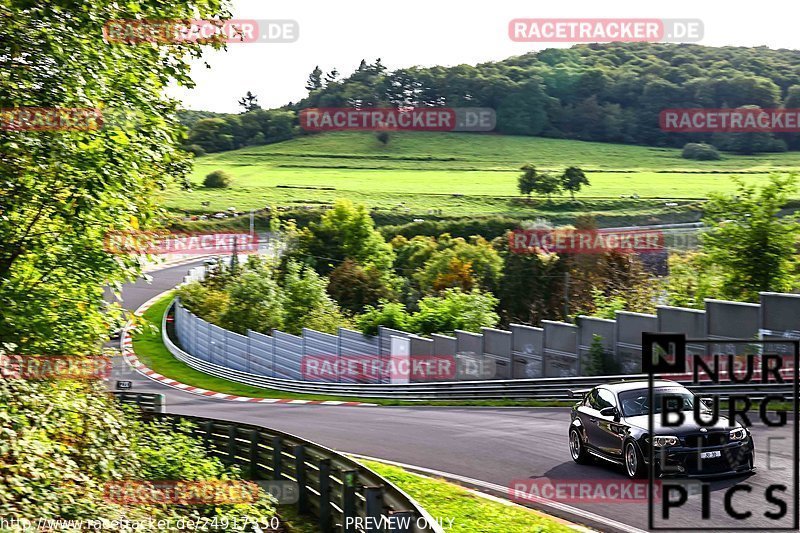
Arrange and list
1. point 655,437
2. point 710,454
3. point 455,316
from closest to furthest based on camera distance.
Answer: point 710,454 → point 655,437 → point 455,316

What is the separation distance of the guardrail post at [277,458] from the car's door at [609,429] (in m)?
5.41

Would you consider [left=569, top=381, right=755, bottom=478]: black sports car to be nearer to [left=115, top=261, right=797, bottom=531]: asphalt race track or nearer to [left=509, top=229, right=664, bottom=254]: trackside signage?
[left=115, top=261, right=797, bottom=531]: asphalt race track

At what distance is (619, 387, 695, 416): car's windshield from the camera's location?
14.1m

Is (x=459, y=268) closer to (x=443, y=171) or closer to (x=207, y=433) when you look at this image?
(x=207, y=433)

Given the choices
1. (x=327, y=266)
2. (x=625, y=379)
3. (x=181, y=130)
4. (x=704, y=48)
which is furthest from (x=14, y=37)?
(x=704, y=48)

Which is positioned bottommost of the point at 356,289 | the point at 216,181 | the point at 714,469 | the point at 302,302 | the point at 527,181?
the point at 356,289

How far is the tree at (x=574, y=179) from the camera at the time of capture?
118 metres

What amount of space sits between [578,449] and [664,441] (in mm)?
2988

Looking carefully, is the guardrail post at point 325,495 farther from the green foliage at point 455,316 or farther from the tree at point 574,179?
the tree at point 574,179

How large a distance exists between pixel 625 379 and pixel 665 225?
79802mm

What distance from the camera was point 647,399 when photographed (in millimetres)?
14625

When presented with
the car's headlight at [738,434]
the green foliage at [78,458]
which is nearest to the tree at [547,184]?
the green foliage at [78,458]

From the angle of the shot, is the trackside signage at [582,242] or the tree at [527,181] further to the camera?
the tree at [527,181]

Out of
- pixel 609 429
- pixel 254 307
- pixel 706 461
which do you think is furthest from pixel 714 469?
pixel 254 307
